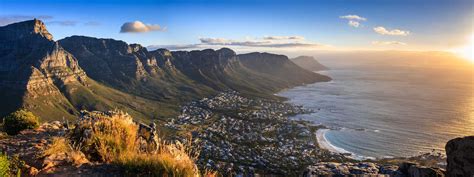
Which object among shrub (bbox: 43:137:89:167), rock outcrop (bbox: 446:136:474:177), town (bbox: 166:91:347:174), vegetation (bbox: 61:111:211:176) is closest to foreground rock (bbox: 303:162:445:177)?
rock outcrop (bbox: 446:136:474:177)

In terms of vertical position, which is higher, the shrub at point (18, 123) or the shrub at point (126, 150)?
the shrub at point (126, 150)

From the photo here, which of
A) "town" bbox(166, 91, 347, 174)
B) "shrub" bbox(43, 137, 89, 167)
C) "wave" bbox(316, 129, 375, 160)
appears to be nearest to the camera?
"shrub" bbox(43, 137, 89, 167)

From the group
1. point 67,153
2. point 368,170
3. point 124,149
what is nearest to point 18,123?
point 67,153

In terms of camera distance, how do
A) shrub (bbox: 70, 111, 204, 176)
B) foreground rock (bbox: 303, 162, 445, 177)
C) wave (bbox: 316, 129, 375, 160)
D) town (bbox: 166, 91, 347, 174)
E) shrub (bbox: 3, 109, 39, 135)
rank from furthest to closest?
1. wave (bbox: 316, 129, 375, 160)
2. town (bbox: 166, 91, 347, 174)
3. shrub (bbox: 3, 109, 39, 135)
4. foreground rock (bbox: 303, 162, 445, 177)
5. shrub (bbox: 70, 111, 204, 176)

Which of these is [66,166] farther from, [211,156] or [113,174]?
[211,156]

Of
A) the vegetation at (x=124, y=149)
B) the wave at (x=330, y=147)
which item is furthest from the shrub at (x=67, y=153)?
the wave at (x=330, y=147)

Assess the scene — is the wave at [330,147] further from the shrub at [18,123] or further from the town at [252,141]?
the shrub at [18,123]

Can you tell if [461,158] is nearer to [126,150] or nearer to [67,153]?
[126,150]

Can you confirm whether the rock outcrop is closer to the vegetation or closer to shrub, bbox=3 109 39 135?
the vegetation
